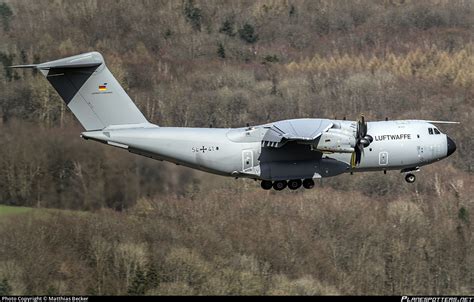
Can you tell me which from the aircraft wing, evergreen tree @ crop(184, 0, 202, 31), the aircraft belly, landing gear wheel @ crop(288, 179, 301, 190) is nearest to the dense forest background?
evergreen tree @ crop(184, 0, 202, 31)

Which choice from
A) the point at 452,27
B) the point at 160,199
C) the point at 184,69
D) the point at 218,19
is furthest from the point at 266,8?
the point at 160,199

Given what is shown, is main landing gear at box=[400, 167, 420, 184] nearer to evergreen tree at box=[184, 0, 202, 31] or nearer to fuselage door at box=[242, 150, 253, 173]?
fuselage door at box=[242, 150, 253, 173]

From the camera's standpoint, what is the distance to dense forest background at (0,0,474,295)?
121 feet

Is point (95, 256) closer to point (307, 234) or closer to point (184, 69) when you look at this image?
point (307, 234)

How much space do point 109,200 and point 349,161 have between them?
26.1ft

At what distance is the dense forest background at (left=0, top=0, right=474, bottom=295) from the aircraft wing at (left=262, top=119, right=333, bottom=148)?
3.07 metres

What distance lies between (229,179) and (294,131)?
22.2 ft

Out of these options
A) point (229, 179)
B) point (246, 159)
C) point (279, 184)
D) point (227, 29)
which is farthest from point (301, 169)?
point (227, 29)

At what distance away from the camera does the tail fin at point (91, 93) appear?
1363 inches

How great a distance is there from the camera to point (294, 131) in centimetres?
3578

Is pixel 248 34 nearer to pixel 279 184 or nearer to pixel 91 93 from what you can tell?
pixel 279 184

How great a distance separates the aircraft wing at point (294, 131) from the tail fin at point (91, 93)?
426 cm

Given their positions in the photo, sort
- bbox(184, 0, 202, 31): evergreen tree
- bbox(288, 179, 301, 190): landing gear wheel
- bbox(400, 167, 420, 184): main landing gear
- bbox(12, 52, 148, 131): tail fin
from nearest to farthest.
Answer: bbox(12, 52, 148, 131): tail fin
bbox(288, 179, 301, 190): landing gear wheel
bbox(400, 167, 420, 184): main landing gear
bbox(184, 0, 202, 31): evergreen tree

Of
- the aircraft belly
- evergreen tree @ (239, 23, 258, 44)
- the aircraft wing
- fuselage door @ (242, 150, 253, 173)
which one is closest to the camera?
the aircraft wing
